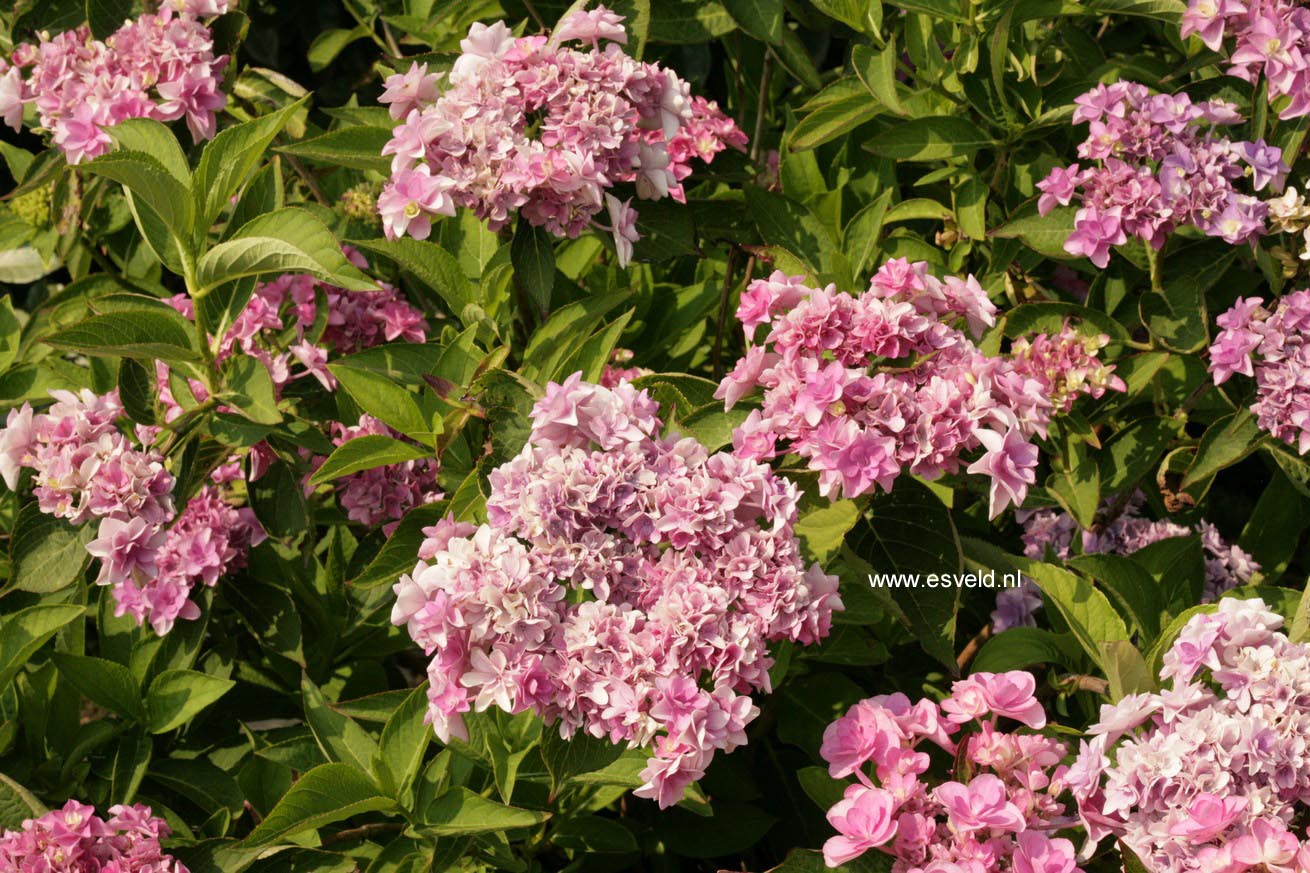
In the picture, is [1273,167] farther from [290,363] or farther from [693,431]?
[290,363]

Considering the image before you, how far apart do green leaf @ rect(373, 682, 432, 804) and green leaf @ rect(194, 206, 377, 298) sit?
61cm

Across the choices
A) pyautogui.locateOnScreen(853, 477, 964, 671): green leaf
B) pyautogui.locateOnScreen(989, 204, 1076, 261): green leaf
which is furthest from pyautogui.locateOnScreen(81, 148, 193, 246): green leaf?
pyautogui.locateOnScreen(989, 204, 1076, 261): green leaf

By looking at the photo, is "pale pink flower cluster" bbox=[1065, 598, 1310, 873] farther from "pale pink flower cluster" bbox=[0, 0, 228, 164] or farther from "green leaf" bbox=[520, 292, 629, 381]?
"pale pink flower cluster" bbox=[0, 0, 228, 164]

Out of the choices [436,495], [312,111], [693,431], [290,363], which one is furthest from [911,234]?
[312,111]

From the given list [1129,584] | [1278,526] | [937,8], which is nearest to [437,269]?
[937,8]

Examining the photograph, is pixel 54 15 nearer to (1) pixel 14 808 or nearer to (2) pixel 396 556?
(2) pixel 396 556

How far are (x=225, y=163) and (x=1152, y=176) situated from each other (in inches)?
58.5

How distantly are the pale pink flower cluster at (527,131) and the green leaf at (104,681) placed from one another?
0.83 m

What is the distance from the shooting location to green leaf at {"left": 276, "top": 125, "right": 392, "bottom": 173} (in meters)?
2.27

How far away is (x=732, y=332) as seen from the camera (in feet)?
9.75

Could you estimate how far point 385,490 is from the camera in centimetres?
238

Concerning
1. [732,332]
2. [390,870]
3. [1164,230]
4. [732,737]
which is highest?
[1164,230]

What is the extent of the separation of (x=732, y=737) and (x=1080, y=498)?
90cm

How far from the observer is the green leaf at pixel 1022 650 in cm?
223
